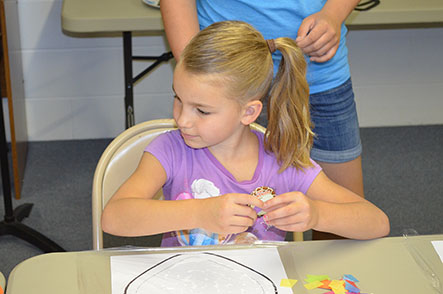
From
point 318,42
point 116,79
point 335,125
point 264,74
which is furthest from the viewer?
point 116,79

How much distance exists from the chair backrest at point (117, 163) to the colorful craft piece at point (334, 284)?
0.47 m

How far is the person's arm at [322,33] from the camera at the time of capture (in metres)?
1.41

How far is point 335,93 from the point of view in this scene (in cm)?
155

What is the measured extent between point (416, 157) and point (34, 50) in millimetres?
1804

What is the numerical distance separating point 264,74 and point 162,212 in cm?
35

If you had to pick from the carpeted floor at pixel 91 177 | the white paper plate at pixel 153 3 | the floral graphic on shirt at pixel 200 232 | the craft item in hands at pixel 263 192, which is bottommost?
the carpeted floor at pixel 91 177

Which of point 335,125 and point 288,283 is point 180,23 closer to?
point 335,125

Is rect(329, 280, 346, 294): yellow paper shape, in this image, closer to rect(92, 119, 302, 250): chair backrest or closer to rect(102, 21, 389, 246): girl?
rect(102, 21, 389, 246): girl

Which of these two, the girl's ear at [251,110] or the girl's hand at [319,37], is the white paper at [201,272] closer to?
the girl's ear at [251,110]

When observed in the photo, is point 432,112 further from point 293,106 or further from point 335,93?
point 293,106

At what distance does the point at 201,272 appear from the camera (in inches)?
42.6

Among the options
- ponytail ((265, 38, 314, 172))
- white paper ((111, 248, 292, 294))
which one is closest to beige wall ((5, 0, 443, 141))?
ponytail ((265, 38, 314, 172))

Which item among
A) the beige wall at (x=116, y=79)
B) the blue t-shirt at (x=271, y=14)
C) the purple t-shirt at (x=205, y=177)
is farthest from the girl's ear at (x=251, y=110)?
the beige wall at (x=116, y=79)

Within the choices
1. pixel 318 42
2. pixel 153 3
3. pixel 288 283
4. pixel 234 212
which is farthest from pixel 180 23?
pixel 153 3
